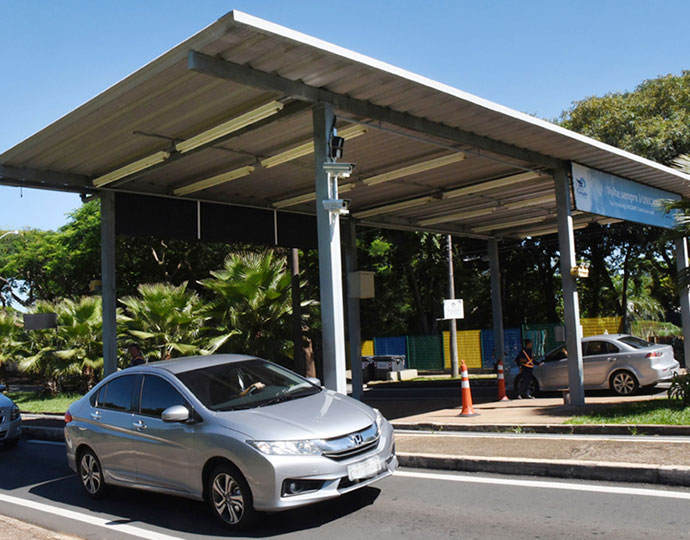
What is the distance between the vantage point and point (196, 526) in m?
6.77

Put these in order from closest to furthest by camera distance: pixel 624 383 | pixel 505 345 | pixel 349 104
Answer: pixel 349 104, pixel 624 383, pixel 505 345

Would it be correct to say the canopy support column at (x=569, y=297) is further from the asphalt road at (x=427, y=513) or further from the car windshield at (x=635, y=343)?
the asphalt road at (x=427, y=513)

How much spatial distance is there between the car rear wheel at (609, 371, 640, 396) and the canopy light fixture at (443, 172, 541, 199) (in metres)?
4.90

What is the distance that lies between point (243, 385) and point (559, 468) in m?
3.66

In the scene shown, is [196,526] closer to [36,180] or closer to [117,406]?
[117,406]

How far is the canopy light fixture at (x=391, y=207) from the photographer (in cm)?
1771

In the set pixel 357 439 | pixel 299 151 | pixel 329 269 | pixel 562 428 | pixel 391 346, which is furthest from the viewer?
pixel 391 346


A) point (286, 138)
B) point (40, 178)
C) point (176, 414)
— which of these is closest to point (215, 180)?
point (286, 138)

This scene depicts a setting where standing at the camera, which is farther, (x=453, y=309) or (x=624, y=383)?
(x=453, y=309)

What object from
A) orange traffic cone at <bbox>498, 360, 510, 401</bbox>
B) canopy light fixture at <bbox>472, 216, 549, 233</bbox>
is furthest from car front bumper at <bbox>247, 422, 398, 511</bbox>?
canopy light fixture at <bbox>472, 216, 549, 233</bbox>

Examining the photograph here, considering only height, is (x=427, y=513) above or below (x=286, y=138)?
below

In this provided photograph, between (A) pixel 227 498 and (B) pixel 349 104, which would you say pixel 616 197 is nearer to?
(B) pixel 349 104

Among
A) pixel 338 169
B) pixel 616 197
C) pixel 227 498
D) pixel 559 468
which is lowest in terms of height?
pixel 559 468

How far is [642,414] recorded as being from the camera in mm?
10836
